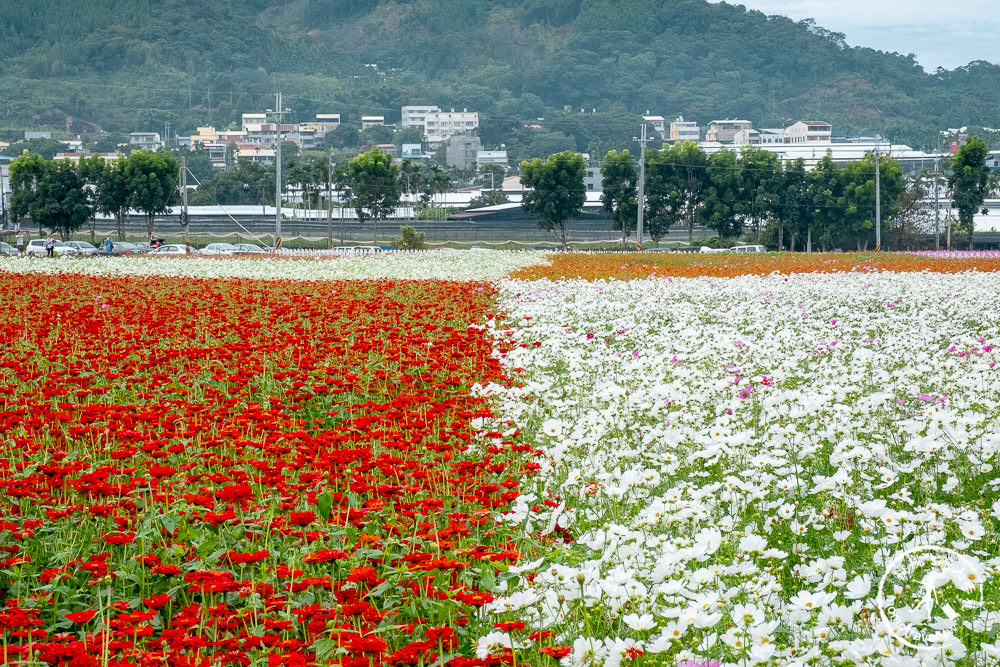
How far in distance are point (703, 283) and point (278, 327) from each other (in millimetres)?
8193

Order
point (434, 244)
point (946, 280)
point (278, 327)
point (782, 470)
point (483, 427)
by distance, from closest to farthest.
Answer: point (782, 470) → point (483, 427) → point (278, 327) → point (946, 280) → point (434, 244)

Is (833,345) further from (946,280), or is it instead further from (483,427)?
(946,280)

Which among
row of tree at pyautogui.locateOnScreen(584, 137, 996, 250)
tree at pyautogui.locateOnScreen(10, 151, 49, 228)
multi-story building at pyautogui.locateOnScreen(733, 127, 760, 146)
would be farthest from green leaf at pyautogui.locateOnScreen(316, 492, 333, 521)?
multi-story building at pyautogui.locateOnScreen(733, 127, 760, 146)

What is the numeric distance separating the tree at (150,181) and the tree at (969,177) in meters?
38.9

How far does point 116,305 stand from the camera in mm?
13531

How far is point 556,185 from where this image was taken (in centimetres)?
5638

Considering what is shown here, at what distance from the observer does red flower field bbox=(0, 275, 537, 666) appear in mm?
3369

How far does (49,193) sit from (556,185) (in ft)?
A: 85.5

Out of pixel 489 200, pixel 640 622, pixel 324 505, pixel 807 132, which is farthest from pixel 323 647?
pixel 807 132

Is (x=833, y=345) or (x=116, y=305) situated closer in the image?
(x=833, y=345)

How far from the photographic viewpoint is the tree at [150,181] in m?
59.1

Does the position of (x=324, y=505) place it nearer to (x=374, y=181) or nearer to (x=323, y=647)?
(x=323, y=647)

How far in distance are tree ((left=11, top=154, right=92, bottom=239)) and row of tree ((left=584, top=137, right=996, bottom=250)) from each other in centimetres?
2350

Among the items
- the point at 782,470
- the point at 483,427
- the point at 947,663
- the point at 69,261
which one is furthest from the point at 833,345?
the point at 69,261
